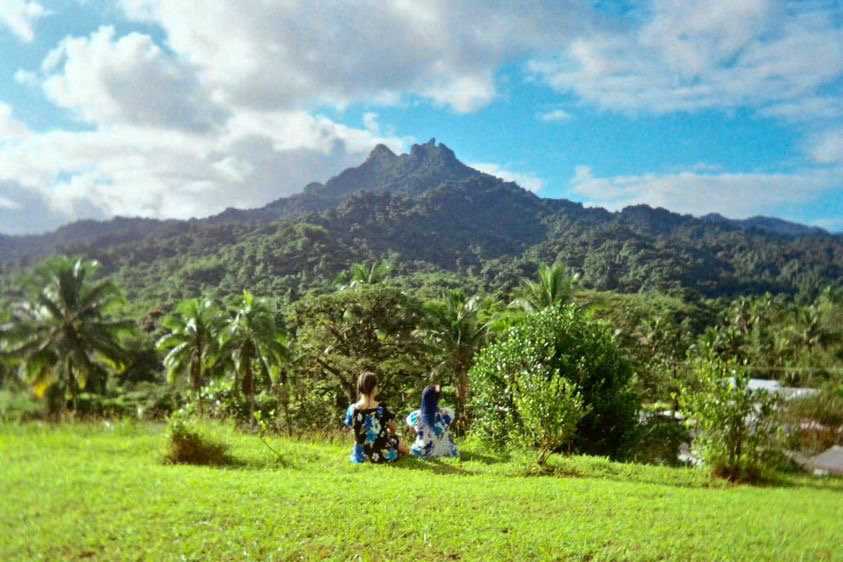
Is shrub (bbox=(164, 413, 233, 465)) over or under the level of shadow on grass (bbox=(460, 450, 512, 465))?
over

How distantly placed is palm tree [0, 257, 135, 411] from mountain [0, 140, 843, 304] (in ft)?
0.67

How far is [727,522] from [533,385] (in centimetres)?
361

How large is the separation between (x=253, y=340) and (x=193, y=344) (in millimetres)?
4145

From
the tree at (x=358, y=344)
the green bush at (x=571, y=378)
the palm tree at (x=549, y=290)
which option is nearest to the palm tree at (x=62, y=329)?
the green bush at (x=571, y=378)

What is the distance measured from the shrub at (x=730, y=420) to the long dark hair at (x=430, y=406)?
398 centimetres

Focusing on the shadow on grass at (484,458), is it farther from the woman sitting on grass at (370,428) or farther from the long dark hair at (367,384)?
the long dark hair at (367,384)

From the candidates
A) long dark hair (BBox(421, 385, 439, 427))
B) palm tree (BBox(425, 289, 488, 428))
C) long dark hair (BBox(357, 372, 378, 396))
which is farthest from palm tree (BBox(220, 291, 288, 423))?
long dark hair (BBox(357, 372, 378, 396))

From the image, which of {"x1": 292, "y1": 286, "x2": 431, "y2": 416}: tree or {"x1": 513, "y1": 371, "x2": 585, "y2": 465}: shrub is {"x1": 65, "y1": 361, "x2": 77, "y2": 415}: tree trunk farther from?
Result: {"x1": 292, "y1": 286, "x2": 431, "y2": 416}: tree

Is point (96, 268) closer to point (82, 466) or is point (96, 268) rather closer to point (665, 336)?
point (82, 466)

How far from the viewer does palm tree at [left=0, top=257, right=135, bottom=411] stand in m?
3.94

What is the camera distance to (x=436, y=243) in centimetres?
5444

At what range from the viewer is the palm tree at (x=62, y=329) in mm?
3936

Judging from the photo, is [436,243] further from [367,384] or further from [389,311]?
[367,384]

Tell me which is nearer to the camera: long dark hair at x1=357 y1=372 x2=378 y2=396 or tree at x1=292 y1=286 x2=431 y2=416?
long dark hair at x1=357 y1=372 x2=378 y2=396
